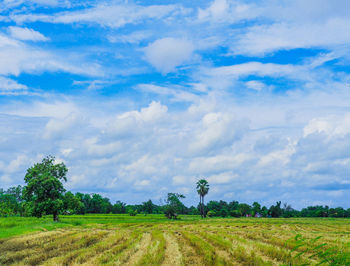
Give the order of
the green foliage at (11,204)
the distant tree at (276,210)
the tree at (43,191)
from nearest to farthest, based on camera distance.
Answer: the tree at (43,191) < the green foliage at (11,204) < the distant tree at (276,210)

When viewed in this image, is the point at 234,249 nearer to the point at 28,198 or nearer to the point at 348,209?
the point at 28,198

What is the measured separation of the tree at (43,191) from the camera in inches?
1938

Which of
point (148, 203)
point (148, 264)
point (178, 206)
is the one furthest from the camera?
point (148, 203)

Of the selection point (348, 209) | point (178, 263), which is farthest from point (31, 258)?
point (348, 209)

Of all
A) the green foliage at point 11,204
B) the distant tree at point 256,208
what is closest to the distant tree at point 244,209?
the distant tree at point 256,208

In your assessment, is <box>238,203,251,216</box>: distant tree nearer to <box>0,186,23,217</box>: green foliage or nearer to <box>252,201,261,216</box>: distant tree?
<box>252,201,261,216</box>: distant tree

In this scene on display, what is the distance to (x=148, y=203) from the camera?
134 m

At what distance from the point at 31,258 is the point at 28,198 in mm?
39888

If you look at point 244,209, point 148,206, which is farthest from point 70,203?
point 244,209

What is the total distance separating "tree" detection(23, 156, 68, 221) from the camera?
1938 inches

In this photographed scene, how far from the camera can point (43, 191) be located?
163 ft

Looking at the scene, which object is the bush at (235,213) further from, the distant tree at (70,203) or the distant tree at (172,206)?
the distant tree at (70,203)

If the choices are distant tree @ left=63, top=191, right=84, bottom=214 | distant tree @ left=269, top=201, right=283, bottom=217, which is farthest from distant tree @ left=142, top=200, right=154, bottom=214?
distant tree @ left=63, top=191, right=84, bottom=214

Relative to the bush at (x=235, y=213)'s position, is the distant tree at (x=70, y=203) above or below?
above
